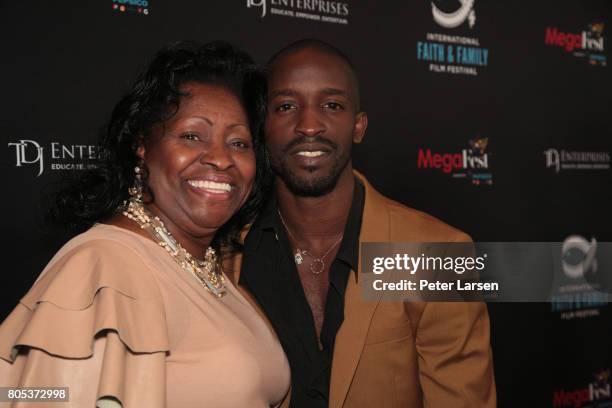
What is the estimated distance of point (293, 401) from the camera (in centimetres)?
190

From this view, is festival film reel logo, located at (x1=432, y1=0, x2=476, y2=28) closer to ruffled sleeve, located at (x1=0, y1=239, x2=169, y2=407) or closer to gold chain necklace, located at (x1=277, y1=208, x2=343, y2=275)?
gold chain necklace, located at (x1=277, y1=208, x2=343, y2=275)

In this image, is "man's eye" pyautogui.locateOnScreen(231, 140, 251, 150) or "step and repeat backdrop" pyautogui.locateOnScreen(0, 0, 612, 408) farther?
"step and repeat backdrop" pyautogui.locateOnScreen(0, 0, 612, 408)

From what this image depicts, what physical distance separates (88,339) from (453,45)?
2.78 m

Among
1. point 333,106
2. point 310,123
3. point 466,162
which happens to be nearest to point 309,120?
point 310,123

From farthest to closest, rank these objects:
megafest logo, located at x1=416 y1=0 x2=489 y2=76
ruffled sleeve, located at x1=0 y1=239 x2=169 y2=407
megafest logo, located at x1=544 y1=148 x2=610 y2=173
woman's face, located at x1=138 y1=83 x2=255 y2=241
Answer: megafest logo, located at x1=544 y1=148 x2=610 y2=173
megafest logo, located at x1=416 y1=0 x2=489 y2=76
woman's face, located at x1=138 y1=83 x2=255 y2=241
ruffled sleeve, located at x1=0 y1=239 x2=169 y2=407

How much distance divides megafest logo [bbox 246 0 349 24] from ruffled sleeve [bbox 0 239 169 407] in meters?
1.79

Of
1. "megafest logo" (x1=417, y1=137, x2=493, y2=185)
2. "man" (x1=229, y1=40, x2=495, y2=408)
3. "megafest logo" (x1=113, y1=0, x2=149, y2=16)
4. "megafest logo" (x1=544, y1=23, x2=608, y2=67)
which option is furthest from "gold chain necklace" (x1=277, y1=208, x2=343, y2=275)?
"megafest logo" (x1=544, y1=23, x2=608, y2=67)

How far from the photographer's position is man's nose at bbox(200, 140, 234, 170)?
159 centimetres

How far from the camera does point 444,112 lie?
3361mm

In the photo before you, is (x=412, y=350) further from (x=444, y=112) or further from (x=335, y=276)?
(x=444, y=112)

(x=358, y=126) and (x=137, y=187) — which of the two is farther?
(x=358, y=126)

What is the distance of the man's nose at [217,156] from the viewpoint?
159 centimetres

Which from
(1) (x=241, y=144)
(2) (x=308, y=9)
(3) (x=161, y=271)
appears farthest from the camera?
(2) (x=308, y=9)

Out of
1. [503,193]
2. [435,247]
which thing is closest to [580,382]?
[503,193]
